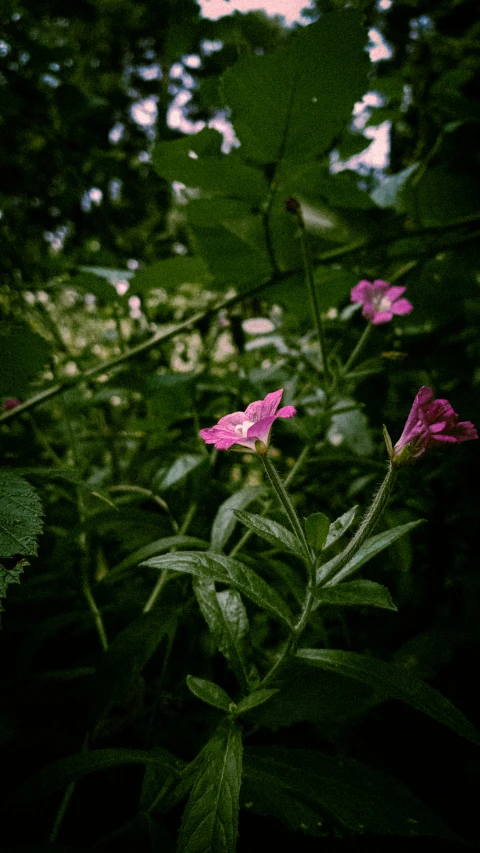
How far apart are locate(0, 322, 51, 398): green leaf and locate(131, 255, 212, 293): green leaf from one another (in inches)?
12.7

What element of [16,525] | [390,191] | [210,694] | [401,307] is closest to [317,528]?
[210,694]

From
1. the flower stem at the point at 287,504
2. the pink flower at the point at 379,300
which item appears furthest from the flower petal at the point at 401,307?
the flower stem at the point at 287,504

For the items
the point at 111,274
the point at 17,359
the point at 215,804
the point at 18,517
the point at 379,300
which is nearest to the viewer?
the point at 215,804

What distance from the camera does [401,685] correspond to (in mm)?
529

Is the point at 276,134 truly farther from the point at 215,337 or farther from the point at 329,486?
the point at 329,486

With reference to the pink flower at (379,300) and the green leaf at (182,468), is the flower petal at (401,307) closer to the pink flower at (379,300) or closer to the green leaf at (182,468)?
the pink flower at (379,300)

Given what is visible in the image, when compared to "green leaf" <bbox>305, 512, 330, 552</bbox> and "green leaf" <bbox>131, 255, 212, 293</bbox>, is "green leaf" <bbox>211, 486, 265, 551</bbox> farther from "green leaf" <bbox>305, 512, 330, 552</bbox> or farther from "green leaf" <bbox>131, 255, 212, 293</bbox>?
"green leaf" <bbox>131, 255, 212, 293</bbox>

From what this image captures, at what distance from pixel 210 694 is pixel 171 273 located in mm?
894

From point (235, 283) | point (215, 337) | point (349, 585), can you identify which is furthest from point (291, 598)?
point (215, 337)

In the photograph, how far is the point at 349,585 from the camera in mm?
559

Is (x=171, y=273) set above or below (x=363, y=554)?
above

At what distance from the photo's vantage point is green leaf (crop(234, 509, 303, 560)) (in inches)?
22.6

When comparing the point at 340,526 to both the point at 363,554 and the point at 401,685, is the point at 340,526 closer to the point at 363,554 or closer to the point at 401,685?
the point at 363,554

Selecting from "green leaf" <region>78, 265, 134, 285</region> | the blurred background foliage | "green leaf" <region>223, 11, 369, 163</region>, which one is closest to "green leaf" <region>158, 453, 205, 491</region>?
the blurred background foliage
